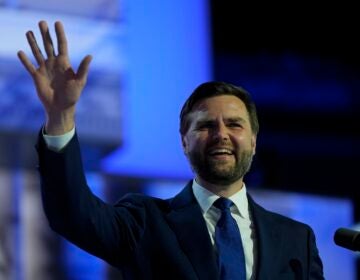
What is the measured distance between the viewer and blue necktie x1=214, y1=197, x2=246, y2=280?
1.49 metres

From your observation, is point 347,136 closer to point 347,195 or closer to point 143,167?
point 347,195

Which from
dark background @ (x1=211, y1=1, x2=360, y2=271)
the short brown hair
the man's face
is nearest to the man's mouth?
the man's face

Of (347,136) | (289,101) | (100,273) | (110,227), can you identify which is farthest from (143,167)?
(110,227)

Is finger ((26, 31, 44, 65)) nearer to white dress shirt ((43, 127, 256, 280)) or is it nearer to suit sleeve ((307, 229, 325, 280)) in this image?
white dress shirt ((43, 127, 256, 280))

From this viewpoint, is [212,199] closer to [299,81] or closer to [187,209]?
[187,209]

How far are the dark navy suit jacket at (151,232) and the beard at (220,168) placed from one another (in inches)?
2.8

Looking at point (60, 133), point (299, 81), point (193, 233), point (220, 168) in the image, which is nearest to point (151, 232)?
point (193, 233)

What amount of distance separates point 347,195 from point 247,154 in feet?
7.63

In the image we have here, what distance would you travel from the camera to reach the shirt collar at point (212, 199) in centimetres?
160

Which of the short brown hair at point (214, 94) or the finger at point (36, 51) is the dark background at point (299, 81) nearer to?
the short brown hair at point (214, 94)

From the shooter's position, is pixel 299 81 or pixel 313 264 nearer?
pixel 313 264

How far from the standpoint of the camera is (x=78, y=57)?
3021mm

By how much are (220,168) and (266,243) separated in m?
0.17

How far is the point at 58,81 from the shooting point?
138 centimetres
